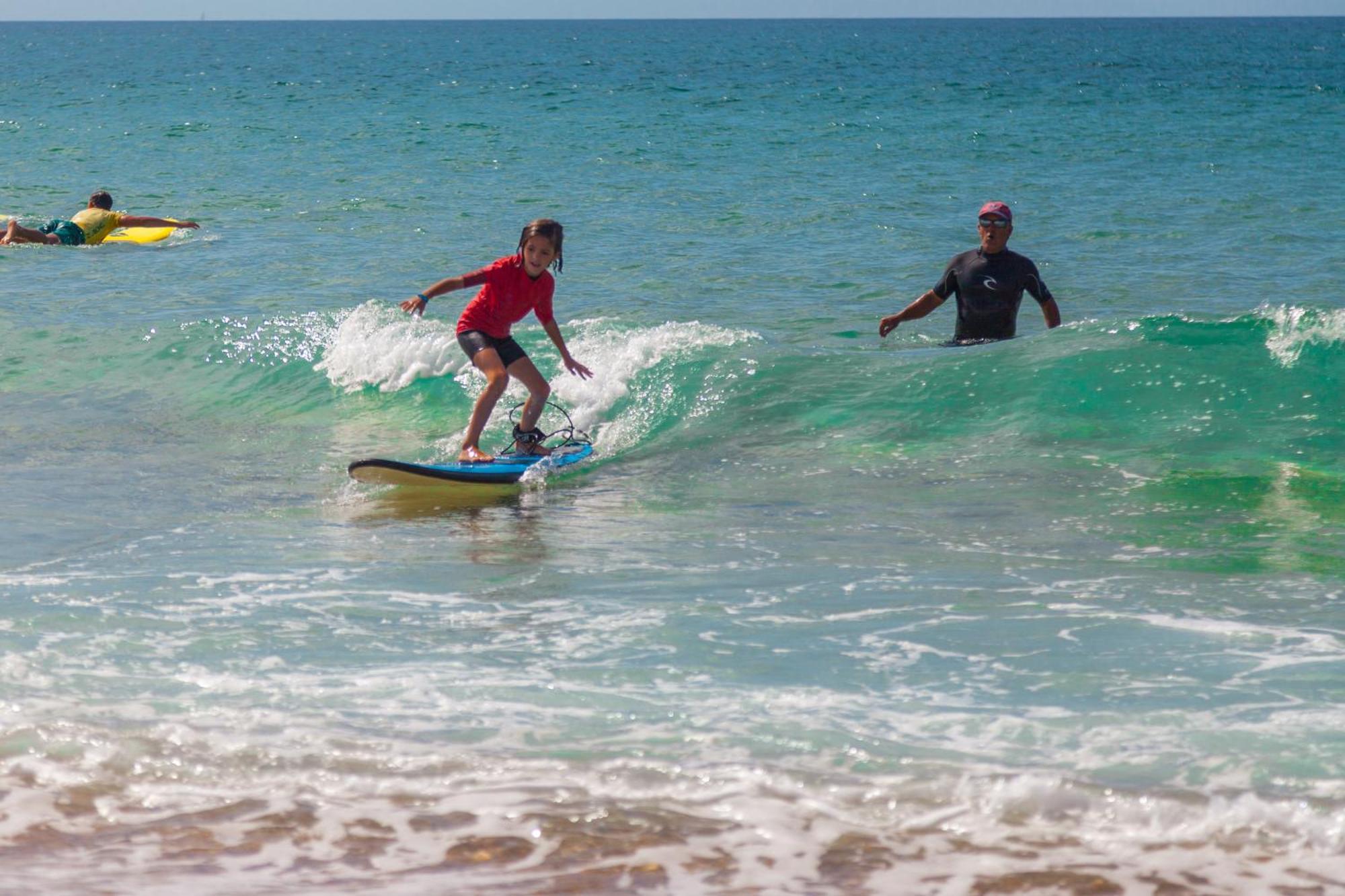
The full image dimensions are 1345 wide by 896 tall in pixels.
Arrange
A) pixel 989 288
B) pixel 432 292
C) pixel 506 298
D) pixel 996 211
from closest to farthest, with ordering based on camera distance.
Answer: pixel 432 292, pixel 506 298, pixel 996 211, pixel 989 288

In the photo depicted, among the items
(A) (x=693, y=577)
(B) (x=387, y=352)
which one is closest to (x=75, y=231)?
(B) (x=387, y=352)

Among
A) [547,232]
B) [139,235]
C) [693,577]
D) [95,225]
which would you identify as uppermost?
[95,225]

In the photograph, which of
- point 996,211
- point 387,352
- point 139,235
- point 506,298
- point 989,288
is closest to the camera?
point 506,298

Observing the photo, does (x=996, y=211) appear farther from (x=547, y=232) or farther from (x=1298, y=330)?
(x=547, y=232)

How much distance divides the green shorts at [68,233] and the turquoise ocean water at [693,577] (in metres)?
0.71

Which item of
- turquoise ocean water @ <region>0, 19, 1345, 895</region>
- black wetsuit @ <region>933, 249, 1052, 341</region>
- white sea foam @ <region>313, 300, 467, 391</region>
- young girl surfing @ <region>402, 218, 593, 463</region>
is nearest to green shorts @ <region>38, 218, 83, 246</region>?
turquoise ocean water @ <region>0, 19, 1345, 895</region>

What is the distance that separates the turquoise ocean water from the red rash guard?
1026mm

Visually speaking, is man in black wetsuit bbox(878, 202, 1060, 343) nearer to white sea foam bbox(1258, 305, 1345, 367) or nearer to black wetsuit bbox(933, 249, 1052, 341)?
black wetsuit bbox(933, 249, 1052, 341)

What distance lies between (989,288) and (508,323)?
3.40 m

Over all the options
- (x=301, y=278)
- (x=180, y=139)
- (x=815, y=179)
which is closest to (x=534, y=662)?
(x=301, y=278)

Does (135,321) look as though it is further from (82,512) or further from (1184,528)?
(1184,528)

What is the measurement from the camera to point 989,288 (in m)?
10.1

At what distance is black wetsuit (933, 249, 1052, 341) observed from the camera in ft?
32.7

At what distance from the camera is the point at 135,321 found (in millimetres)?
14789
